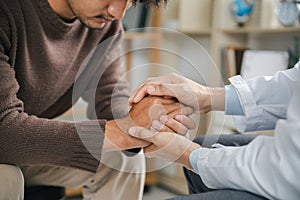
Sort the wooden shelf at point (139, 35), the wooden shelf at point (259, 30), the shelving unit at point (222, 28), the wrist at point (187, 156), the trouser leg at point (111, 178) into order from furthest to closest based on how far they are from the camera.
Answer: the wooden shelf at point (139, 35)
the shelving unit at point (222, 28)
the wooden shelf at point (259, 30)
the trouser leg at point (111, 178)
the wrist at point (187, 156)

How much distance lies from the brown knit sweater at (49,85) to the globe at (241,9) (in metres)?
Answer: 1.04

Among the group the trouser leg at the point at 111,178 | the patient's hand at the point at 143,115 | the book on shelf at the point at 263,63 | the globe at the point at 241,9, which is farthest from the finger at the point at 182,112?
the globe at the point at 241,9

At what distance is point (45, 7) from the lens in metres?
1.34

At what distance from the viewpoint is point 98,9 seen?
1.30 m

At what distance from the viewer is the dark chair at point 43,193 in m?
1.33

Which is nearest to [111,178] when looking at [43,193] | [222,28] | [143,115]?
[43,193]

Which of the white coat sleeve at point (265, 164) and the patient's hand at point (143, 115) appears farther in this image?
the patient's hand at point (143, 115)

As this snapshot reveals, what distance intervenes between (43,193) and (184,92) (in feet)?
1.68

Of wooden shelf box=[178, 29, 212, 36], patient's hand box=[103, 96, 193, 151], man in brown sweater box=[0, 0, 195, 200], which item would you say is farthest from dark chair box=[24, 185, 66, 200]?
wooden shelf box=[178, 29, 212, 36]

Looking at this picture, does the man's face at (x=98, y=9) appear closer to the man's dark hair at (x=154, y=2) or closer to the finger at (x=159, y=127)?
the man's dark hair at (x=154, y=2)

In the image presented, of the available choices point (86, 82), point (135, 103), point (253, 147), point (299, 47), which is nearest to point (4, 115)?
point (135, 103)

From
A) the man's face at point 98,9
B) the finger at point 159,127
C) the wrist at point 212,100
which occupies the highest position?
the man's face at point 98,9

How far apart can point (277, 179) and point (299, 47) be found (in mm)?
1557

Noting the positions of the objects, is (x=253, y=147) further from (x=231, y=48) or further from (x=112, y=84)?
(x=231, y=48)
